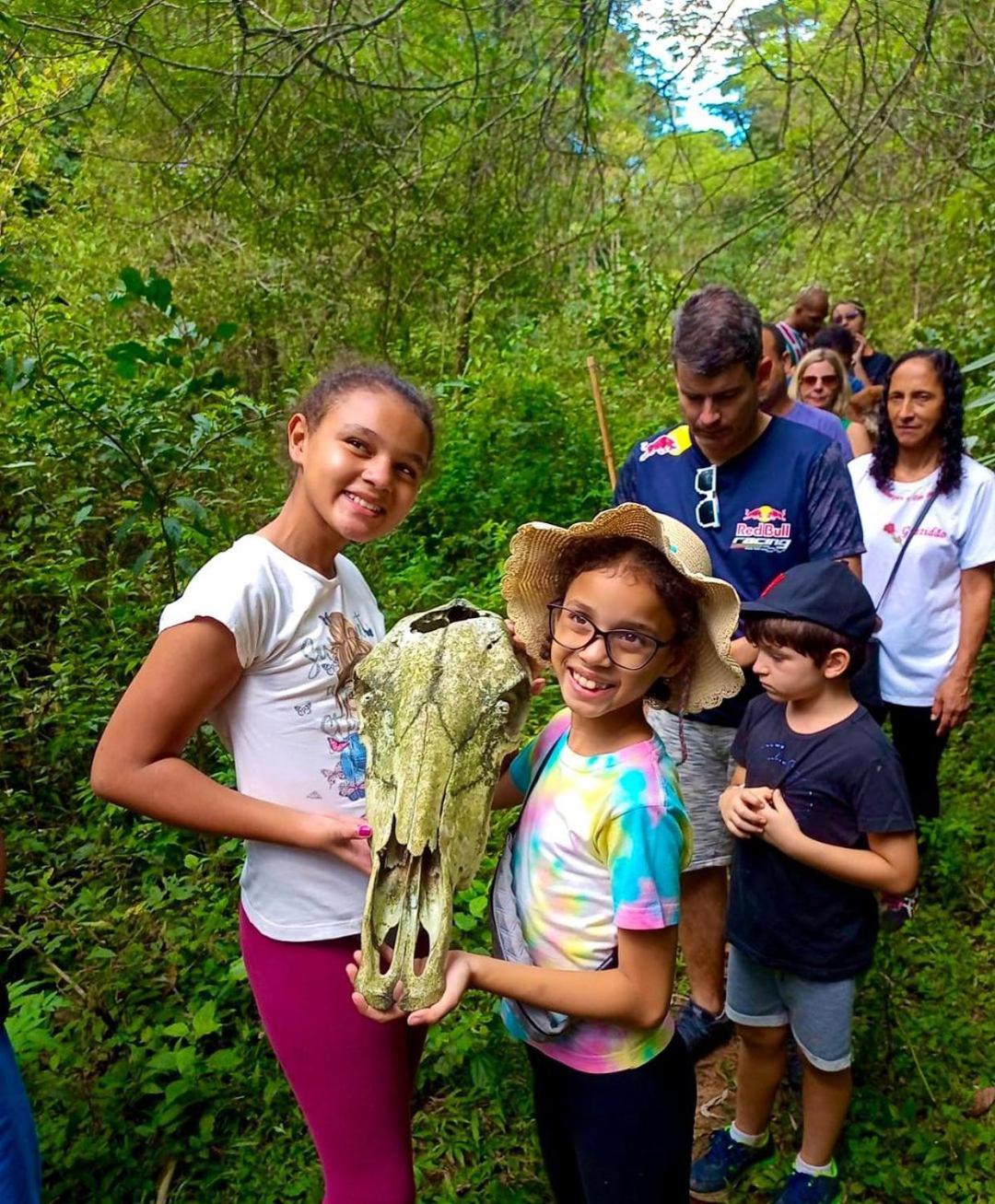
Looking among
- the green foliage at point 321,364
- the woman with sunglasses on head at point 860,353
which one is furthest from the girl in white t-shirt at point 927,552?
the woman with sunglasses on head at point 860,353

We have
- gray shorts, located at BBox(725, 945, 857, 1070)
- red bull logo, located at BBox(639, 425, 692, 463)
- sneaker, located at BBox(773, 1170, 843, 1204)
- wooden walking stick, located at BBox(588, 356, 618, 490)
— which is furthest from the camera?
wooden walking stick, located at BBox(588, 356, 618, 490)

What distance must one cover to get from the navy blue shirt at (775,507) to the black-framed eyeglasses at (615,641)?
1.11 m

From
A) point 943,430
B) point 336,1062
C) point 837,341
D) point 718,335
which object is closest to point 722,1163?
point 336,1062

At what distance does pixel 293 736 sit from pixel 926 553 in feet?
7.97

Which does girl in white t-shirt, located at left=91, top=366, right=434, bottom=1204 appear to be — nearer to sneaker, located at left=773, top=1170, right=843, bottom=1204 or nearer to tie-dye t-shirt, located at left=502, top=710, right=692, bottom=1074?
tie-dye t-shirt, located at left=502, top=710, right=692, bottom=1074

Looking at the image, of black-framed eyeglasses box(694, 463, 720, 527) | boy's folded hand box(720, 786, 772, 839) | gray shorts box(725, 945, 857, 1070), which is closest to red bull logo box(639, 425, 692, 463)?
black-framed eyeglasses box(694, 463, 720, 527)

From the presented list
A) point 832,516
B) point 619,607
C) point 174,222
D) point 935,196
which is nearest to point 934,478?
point 832,516

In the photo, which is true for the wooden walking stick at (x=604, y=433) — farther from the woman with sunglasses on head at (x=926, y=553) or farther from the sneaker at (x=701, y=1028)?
the sneaker at (x=701, y=1028)

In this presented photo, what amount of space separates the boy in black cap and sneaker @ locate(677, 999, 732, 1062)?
1.77ft

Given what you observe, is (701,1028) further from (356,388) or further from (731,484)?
(356,388)

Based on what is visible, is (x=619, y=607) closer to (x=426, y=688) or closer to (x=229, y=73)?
(x=426, y=688)

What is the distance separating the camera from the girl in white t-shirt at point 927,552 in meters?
2.97

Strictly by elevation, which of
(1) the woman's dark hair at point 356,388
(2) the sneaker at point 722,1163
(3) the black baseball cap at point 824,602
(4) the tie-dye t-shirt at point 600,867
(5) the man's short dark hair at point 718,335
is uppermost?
(5) the man's short dark hair at point 718,335

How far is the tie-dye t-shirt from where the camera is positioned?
4.20 ft
